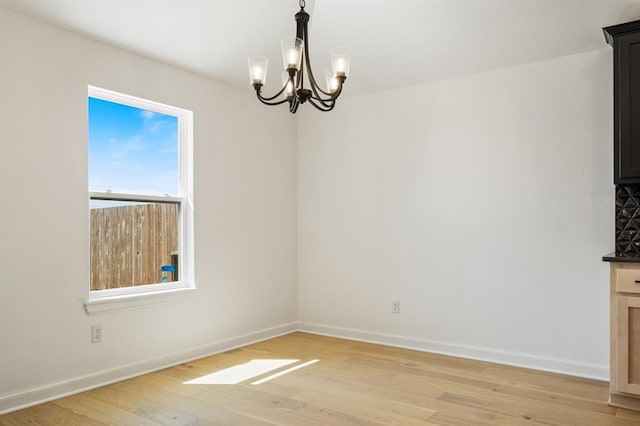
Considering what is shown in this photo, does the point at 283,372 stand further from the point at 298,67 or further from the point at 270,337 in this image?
the point at 298,67

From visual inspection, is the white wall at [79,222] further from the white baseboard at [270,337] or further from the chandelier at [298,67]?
the chandelier at [298,67]

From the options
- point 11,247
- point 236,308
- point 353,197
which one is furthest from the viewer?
point 353,197

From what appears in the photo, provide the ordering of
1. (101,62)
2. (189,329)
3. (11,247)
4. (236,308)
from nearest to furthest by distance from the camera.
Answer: (11,247)
(101,62)
(189,329)
(236,308)

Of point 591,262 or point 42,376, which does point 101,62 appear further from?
point 591,262

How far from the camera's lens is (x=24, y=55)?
9.89 ft

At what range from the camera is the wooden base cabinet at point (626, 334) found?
2.87 m

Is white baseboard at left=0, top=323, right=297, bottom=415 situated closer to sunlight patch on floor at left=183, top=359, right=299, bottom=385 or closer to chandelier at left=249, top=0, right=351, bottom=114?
sunlight patch on floor at left=183, top=359, right=299, bottom=385

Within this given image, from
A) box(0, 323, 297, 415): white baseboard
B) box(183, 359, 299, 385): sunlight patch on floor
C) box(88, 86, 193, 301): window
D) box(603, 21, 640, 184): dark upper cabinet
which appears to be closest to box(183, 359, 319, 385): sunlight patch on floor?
box(183, 359, 299, 385): sunlight patch on floor

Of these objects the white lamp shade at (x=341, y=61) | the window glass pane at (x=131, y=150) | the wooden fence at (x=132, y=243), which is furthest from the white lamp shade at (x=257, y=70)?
the wooden fence at (x=132, y=243)

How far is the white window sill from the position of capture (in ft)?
10.9

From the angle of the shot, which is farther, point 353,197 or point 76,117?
point 353,197

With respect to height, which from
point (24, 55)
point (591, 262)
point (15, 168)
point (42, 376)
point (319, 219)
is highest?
point (24, 55)

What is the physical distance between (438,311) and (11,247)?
3.27 m

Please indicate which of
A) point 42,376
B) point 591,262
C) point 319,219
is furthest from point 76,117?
point 591,262
